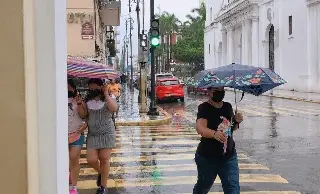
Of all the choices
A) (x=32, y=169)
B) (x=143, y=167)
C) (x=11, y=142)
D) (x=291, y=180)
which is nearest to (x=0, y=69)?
(x=11, y=142)

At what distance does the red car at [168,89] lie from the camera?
32594 mm

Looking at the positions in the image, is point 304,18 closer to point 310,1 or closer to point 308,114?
point 310,1

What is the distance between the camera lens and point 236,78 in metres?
5.69

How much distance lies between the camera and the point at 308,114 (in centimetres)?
2225

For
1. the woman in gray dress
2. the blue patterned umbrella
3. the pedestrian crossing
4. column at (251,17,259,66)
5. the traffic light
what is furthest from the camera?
column at (251,17,259,66)

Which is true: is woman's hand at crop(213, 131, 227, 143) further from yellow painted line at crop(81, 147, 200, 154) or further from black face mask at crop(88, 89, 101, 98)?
yellow painted line at crop(81, 147, 200, 154)

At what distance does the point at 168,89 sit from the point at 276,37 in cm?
2002

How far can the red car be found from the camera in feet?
107

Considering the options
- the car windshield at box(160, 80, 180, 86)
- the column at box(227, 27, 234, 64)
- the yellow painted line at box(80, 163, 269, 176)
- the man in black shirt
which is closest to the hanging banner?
the car windshield at box(160, 80, 180, 86)

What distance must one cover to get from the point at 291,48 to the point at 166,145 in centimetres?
3486

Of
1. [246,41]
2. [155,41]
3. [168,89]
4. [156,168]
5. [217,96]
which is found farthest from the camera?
[246,41]

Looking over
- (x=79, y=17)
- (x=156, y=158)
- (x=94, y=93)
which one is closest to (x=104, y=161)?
(x=94, y=93)

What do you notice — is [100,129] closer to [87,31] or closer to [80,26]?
[87,31]

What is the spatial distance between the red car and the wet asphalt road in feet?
49.8
